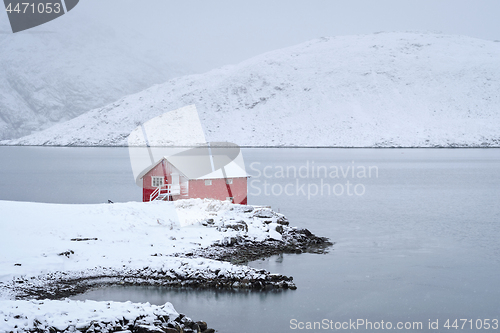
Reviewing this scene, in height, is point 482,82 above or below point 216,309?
above

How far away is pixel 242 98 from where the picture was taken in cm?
→ 14575

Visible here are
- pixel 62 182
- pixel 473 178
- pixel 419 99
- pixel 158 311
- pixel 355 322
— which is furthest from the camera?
pixel 419 99

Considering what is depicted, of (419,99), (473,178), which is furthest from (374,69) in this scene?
(473,178)

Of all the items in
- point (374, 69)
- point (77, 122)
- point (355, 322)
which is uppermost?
point (374, 69)

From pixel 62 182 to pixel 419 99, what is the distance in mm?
108710

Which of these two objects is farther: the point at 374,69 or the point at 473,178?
the point at 374,69

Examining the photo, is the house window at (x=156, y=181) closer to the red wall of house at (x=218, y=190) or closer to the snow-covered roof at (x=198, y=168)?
the snow-covered roof at (x=198, y=168)

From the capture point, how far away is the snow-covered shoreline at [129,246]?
53.8 feet

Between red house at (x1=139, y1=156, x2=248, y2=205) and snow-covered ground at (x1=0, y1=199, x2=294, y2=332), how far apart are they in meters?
1.56

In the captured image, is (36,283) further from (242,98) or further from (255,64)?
(255,64)

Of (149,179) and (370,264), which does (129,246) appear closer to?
(149,179)

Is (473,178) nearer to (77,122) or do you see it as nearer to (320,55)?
(320,55)

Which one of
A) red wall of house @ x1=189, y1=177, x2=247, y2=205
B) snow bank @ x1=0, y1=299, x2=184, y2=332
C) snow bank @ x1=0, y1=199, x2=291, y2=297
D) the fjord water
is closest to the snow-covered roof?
red wall of house @ x1=189, y1=177, x2=247, y2=205

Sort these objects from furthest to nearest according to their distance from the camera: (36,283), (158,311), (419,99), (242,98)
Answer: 1. (242,98)
2. (419,99)
3. (36,283)
4. (158,311)
